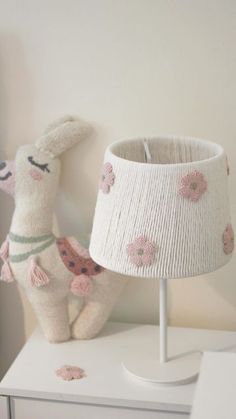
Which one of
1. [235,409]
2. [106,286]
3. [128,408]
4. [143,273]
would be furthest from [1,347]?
[235,409]

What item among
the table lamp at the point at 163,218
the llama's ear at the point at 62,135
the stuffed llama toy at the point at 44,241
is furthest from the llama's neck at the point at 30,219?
the table lamp at the point at 163,218

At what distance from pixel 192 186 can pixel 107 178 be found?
0.17m

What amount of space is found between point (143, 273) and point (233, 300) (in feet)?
1.50

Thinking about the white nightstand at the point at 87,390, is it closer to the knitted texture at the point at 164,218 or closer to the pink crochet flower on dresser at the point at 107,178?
the knitted texture at the point at 164,218

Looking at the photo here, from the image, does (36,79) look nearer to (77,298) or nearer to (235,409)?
(77,298)

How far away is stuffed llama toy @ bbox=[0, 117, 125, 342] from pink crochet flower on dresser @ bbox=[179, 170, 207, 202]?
375mm

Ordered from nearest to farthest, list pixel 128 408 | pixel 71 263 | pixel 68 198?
pixel 128 408, pixel 71 263, pixel 68 198

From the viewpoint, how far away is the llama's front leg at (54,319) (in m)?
1.56

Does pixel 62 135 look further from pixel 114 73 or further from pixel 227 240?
pixel 227 240

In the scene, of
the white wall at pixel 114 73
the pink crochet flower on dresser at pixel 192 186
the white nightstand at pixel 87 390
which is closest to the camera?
the pink crochet flower on dresser at pixel 192 186

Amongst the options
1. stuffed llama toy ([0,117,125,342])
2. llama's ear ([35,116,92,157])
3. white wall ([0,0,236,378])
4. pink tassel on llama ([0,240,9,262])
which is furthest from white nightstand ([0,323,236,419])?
llama's ear ([35,116,92,157])

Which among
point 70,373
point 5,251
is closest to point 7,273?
point 5,251

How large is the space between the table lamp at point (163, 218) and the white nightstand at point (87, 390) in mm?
274

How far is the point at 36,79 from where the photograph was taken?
1.56 m
